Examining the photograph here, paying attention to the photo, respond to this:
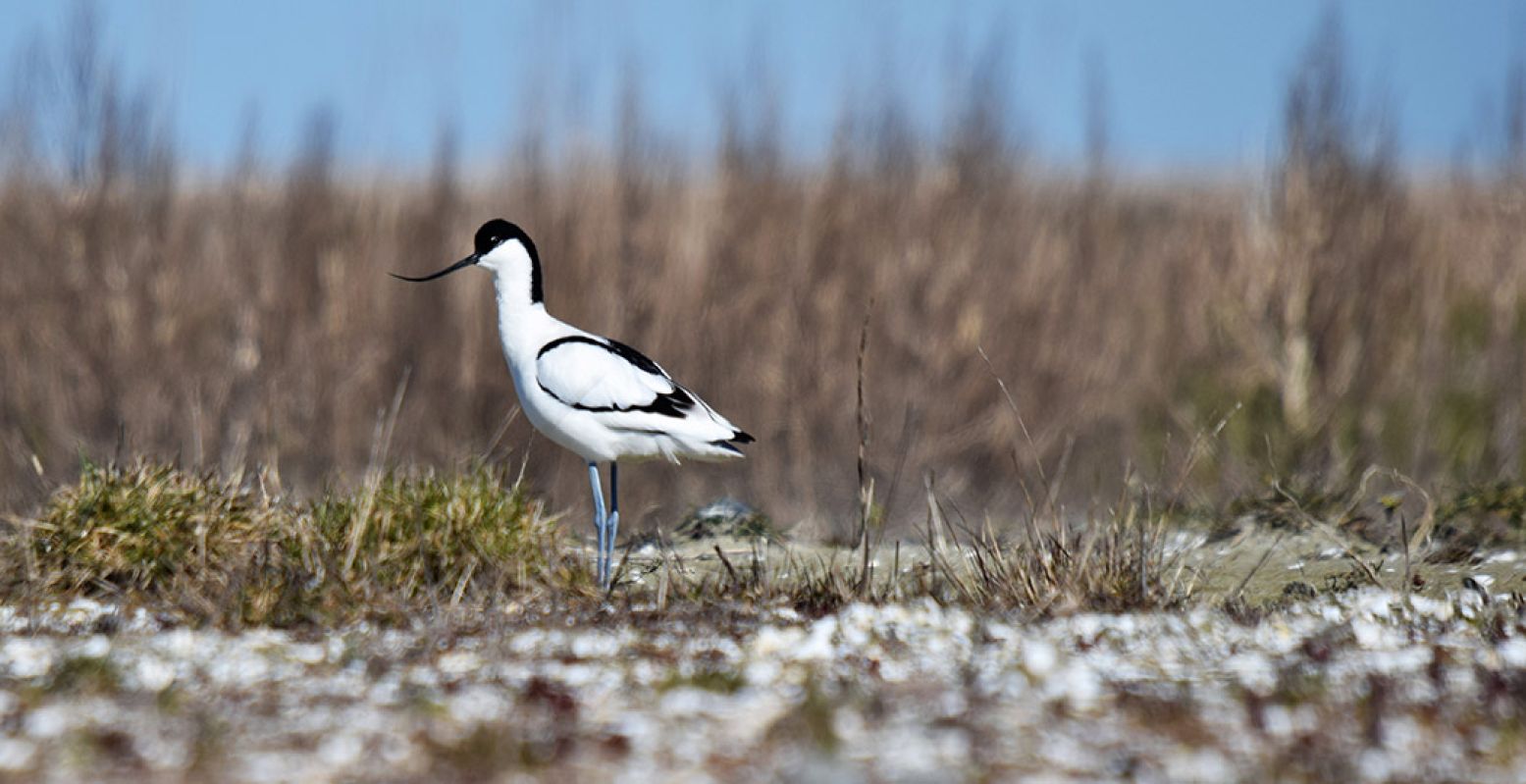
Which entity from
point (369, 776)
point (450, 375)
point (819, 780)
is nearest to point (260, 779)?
point (369, 776)

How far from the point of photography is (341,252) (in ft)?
37.5

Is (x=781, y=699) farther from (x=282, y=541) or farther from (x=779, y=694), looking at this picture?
(x=282, y=541)

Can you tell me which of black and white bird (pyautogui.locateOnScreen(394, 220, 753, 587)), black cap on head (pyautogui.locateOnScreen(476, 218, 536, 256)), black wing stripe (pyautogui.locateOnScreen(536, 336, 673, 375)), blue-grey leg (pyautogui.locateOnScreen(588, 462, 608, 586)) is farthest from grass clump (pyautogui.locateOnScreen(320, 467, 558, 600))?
black cap on head (pyautogui.locateOnScreen(476, 218, 536, 256))

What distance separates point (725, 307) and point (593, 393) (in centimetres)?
509

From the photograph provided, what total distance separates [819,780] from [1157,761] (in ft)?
2.63

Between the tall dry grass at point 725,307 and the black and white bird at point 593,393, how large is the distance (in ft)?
13.6

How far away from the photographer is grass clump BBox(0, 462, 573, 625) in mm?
5668

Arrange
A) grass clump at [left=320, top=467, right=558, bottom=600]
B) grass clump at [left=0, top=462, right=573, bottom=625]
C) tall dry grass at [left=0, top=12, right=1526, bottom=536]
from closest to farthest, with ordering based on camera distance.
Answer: grass clump at [left=0, top=462, right=573, bottom=625], grass clump at [left=320, top=467, right=558, bottom=600], tall dry grass at [left=0, top=12, right=1526, bottom=536]

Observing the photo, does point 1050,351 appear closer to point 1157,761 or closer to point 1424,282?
point 1424,282

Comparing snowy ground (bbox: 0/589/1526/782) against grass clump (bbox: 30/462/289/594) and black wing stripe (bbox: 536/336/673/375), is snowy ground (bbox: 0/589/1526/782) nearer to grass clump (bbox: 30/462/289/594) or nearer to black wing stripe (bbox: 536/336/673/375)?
grass clump (bbox: 30/462/289/594)

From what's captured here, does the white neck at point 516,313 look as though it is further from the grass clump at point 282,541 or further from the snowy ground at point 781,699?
the snowy ground at point 781,699

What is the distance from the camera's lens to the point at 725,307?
11.3 meters

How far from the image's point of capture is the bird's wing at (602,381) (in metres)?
6.29

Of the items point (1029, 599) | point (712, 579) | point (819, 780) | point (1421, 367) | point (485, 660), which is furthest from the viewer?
point (1421, 367)
